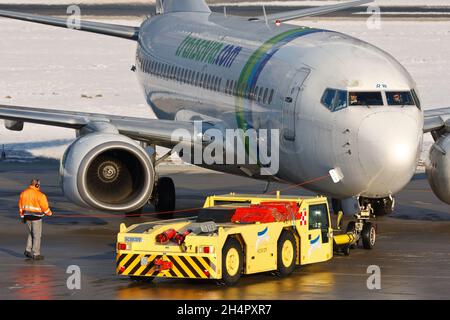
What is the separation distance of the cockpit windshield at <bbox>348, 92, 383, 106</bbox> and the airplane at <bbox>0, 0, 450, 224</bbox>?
0.08 ft

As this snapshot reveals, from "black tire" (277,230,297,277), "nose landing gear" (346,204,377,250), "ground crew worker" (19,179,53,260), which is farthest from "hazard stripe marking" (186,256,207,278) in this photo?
"nose landing gear" (346,204,377,250)

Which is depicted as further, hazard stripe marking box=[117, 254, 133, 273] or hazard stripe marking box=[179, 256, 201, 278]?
hazard stripe marking box=[117, 254, 133, 273]

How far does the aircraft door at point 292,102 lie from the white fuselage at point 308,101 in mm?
21

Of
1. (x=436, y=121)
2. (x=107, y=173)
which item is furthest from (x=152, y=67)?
(x=436, y=121)

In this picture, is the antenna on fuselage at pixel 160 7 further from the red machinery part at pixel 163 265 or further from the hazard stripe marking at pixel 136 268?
the red machinery part at pixel 163 265

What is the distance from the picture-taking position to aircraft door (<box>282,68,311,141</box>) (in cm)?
2627

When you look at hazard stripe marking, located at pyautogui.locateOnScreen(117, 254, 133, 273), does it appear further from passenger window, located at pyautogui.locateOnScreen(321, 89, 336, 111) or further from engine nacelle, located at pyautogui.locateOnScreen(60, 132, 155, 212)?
passenger window, located at pyautogui.locateOnScreen(321, 89, 336, 111)

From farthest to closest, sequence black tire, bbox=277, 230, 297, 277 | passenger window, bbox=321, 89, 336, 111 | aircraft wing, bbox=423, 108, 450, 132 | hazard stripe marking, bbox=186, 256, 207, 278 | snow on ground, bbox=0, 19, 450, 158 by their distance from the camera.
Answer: snow on ground, bbox=0, 19, 450, 158 → aircraft wing, bbox=423, 108, 450, 132 → passenger window, bbox=321, 89, 336, 111 → black tire, bbox=277, 230, 297, 277 → hazard stripe marking, bbox=186, 256, 207, 278

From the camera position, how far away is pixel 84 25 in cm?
3769

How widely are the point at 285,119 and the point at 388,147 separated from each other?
9.76ft

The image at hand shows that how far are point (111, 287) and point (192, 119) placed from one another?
11.3m

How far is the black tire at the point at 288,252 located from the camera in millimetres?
22984
